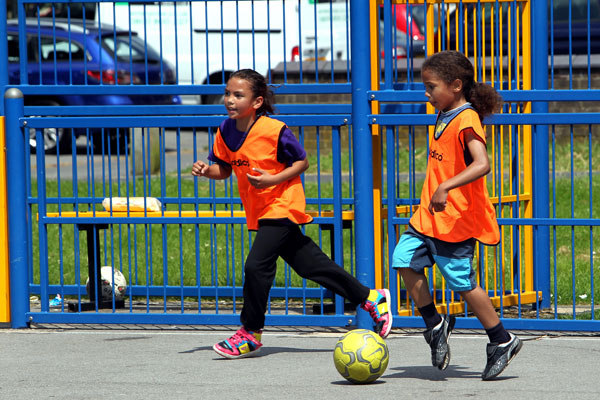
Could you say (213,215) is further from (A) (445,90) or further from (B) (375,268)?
(A) (445,90)

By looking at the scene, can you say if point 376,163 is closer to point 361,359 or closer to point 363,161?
point 363,161

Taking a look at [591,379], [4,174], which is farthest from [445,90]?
[4,174]

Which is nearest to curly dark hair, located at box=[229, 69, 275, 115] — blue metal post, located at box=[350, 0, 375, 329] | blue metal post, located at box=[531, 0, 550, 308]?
blue metal post, located at box=[350, 0, 375, 329]

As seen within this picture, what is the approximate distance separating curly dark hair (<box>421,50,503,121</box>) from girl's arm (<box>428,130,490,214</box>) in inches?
8.8

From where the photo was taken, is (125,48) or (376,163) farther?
(125,48)

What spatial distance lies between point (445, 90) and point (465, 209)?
549mm

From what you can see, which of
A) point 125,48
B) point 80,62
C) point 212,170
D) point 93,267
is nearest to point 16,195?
point 93,267

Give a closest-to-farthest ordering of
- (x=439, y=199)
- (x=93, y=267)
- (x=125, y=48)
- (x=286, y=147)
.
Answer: (x=439, y=199) < (x=286, y=147) < (x=93, y=267) < (x=125, y=48)

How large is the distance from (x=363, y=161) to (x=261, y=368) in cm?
136

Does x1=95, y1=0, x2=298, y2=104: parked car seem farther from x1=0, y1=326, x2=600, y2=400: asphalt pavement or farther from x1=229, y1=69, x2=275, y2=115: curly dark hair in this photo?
x1=229, y1=69, x2=275, y2=115: curly dark hair

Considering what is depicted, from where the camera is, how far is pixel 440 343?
5125mm

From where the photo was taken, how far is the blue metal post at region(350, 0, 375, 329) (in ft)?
→ 20.3

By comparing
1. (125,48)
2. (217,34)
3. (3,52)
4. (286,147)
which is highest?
(217,34)

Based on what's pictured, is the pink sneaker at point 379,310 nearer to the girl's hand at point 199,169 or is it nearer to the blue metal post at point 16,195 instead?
the girl's hand at point 199,169
